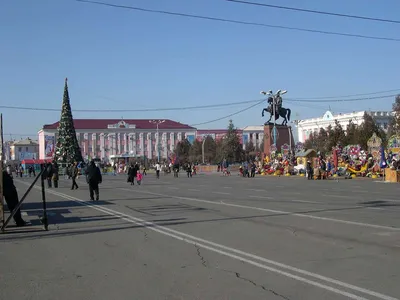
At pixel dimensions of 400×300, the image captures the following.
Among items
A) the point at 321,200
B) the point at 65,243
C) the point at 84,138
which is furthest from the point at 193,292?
the point at 84,138

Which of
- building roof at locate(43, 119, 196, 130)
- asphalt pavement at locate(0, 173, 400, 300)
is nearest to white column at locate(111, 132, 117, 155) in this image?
building roof at locate(43, 119, 196, 130)

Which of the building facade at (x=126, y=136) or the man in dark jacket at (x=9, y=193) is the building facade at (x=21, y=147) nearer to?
the building facade at (x=126, y=136)

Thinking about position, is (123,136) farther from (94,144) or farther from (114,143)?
(94,144)

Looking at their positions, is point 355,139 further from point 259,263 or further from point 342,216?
point 259,263

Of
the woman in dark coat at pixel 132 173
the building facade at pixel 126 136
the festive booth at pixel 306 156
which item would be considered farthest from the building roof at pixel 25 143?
the woman in dark coat at pixel 132 173

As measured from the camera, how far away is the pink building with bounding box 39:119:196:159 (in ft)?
452

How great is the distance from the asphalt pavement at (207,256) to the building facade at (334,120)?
4119 inches

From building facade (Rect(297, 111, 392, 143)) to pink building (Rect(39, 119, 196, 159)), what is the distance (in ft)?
106

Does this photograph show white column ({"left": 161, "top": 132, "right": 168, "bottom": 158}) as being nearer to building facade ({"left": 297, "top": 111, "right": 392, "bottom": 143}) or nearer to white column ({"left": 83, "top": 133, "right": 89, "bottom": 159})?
white column ({"left": 83, "top": 133, "right": 89, "bottom": 159})

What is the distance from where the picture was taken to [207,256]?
8.91m

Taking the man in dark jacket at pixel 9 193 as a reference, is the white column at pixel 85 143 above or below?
above

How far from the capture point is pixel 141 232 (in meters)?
12.1

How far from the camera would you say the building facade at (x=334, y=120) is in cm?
12269

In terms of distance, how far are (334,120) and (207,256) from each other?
122 metres
